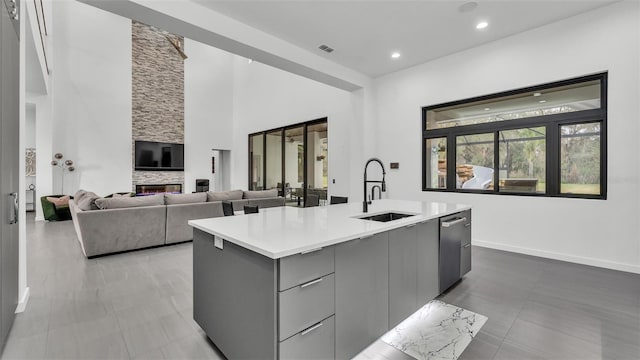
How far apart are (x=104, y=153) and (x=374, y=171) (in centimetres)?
770

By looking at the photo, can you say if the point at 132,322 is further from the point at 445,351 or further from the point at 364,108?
the point at 364,108

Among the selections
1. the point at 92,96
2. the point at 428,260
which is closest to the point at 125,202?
the point at 428,260

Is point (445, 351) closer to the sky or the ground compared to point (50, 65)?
closer to the ground

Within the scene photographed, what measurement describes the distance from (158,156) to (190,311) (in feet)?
26.2

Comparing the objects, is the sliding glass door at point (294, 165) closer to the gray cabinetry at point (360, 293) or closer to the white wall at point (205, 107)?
the white wall at point (205, 107)

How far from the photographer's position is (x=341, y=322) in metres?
1.56

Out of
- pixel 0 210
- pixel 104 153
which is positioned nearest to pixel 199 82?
pixel 104 153

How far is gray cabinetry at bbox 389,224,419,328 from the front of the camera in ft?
6.32

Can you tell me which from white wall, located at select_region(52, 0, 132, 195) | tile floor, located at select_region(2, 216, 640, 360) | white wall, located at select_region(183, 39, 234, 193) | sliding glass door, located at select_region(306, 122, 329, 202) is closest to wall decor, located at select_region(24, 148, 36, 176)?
white wall, located at select_region(52, 0, 132, 195)

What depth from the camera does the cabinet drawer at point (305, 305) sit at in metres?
1.30

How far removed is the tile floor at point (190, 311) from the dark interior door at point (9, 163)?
284 millimetres

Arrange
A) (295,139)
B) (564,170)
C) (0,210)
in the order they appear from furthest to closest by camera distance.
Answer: (295,139) → (564,170) → (0,210)

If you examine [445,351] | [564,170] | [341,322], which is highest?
[564,170]

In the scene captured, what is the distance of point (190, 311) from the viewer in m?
2.35
